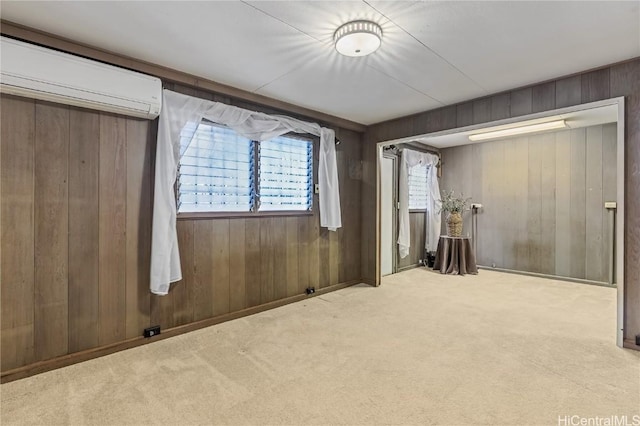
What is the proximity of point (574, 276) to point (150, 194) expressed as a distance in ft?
18.6

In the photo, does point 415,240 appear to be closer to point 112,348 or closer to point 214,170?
point 214,170

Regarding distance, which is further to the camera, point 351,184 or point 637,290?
point 351,184

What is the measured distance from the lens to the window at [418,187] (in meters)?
5.62

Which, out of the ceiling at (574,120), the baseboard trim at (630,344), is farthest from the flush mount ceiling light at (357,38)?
the baseboard trim at (630,344)

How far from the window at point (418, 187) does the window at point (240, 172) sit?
2.55m

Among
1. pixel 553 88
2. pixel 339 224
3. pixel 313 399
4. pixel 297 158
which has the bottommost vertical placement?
pixel 313 399

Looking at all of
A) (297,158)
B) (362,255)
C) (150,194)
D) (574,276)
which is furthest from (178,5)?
(574,276)

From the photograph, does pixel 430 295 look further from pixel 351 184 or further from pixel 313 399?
pixel 313 399

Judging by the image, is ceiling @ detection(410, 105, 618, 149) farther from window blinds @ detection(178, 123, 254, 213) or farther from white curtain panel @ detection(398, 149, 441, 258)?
window blinds @ detection(178, 123, 254, 213)

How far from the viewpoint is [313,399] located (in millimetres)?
1780

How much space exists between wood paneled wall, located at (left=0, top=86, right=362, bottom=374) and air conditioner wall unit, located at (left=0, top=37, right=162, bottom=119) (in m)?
0.16

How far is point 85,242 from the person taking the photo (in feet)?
7.48

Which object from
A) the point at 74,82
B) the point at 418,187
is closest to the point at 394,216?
the point at 418,187

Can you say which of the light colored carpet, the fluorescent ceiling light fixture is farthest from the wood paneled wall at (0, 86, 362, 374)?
the fluorescent ceiling light fixture
